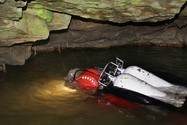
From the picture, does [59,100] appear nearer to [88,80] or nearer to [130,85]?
[88,80]

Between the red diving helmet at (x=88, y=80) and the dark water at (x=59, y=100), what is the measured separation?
0.37m

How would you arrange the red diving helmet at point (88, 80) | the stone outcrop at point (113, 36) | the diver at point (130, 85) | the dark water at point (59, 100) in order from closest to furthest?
the dark water at point (59, 100)
the diver at point (130, 85)
the red diving helmet at point (88, 80)
the stone outcrop at point (113, 36)

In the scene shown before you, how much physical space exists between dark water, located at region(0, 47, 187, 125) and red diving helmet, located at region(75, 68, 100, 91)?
37 cm

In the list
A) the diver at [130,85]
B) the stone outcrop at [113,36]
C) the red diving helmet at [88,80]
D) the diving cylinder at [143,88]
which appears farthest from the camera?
the stone outcrop at [113,36]

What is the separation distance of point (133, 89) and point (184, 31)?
943cm

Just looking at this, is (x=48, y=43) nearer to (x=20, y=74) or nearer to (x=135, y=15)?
(x=20, y=74)

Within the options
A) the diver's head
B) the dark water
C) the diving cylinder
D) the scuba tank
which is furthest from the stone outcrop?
the diving cylinder

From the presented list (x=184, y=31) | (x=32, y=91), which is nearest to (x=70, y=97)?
(x=32, y=91)

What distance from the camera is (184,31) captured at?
1783 centimetres

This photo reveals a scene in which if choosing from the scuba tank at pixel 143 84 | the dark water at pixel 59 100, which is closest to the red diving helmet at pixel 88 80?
the scuba tank at pixel 143 84

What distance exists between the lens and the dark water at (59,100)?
884 cm

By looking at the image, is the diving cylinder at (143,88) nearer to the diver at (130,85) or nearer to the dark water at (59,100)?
the diver at (130,85)

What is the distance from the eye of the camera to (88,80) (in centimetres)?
1061

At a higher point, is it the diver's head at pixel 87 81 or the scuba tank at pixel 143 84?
the scuba tank at pixel 143 84
